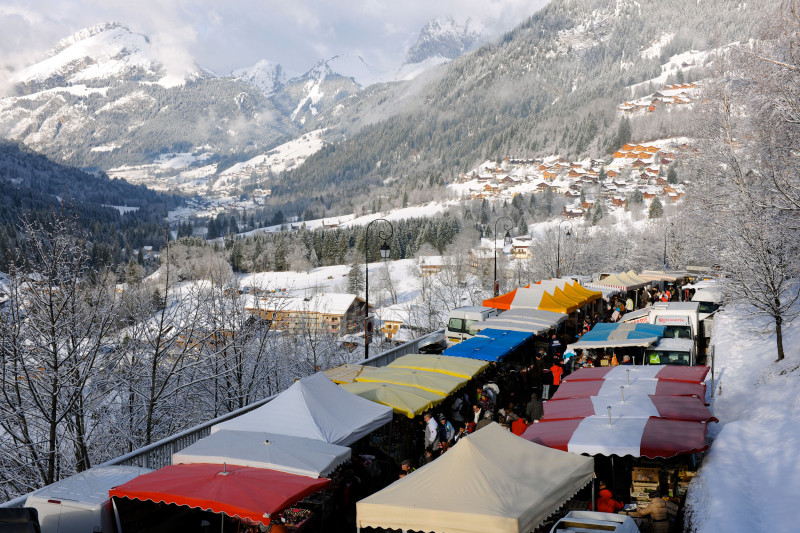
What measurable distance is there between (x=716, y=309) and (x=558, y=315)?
7654 mm

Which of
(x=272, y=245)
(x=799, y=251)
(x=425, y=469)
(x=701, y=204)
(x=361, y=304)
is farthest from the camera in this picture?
(x=272, y=245)

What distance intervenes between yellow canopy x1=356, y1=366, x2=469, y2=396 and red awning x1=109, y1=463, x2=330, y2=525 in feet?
15.6

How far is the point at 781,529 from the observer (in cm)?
564

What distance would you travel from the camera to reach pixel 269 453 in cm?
768

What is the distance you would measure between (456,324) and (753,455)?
13300 mm

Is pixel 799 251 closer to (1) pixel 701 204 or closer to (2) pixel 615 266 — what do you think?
(1) pixel 701 204

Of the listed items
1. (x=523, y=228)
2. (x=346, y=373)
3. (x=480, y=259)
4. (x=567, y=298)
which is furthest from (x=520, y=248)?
(x=346, y=373)

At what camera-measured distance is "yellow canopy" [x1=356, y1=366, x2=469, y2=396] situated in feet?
38.4

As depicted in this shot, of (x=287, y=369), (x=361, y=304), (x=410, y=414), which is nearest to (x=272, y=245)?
(x=361, y=304)

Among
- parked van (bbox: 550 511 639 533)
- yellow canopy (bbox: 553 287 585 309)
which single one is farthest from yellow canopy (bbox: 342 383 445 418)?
yellow canopy (bbox: 553 287 585 309)

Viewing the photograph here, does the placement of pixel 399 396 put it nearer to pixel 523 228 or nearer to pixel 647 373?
pixel 647 373

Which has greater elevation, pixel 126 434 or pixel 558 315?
pixel 558 315

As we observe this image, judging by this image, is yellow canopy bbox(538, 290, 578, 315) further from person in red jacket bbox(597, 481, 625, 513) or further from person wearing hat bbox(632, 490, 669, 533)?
person wearing hat bbox(632, 490, 669, 533)

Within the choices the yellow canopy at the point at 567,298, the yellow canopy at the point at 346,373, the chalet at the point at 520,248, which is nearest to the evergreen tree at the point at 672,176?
the chalet at the point at 520,248
